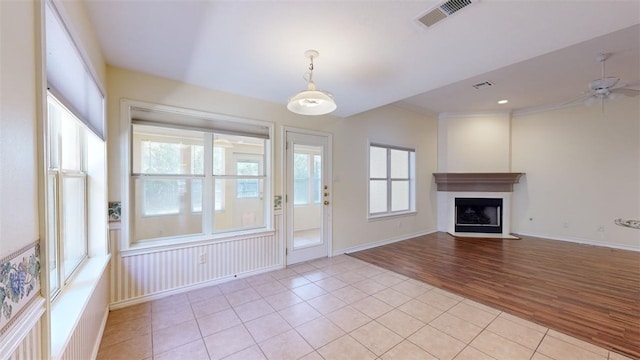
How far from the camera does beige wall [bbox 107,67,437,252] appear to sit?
8.60 ft

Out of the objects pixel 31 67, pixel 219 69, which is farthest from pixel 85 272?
pixel 219 69

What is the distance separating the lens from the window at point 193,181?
111 inches

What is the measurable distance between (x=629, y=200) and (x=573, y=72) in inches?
115

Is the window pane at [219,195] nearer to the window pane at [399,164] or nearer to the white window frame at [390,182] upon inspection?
the white window frame at [390,182]

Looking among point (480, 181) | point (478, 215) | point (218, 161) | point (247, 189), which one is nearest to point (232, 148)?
point (218, 161)

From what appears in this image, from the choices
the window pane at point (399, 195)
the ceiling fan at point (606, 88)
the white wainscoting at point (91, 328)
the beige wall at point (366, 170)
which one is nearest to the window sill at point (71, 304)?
the white wainscoting at point (91, 328)

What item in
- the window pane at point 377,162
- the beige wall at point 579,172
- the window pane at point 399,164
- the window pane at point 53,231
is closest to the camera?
the window pane at point 53,231

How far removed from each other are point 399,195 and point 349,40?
13.8 ft

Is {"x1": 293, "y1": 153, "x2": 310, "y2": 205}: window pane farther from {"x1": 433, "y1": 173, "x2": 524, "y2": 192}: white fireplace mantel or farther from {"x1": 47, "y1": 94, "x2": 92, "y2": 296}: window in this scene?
{"x1": 433, "y1": 173, "x2": 524, "y2": 192}: white fireplace mantel

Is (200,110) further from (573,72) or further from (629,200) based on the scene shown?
(629,200)

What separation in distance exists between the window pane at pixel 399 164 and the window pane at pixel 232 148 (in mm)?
3119

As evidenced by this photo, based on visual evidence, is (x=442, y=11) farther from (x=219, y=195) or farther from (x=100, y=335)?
(x=100, y=335)

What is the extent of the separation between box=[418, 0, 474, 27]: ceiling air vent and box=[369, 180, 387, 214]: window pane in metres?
3.46

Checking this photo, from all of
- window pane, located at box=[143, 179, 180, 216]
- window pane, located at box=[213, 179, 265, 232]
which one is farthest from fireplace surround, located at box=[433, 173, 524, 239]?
window pane, located at box=[143, 179, 180, 216]
